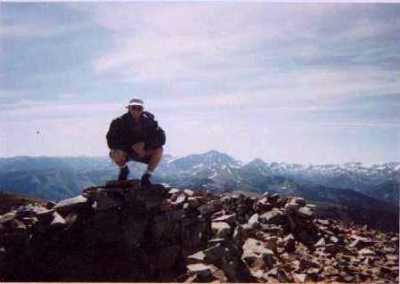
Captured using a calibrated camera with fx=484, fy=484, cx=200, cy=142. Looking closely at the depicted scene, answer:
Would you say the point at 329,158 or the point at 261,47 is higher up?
the point at 261,47

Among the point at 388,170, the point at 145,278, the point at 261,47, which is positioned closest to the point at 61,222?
the point at 145,278

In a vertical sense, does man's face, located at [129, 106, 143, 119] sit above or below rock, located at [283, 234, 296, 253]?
above

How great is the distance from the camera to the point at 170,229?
22.3 ft

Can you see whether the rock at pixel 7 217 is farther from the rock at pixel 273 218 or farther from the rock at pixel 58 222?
the rock at pixel 273 218

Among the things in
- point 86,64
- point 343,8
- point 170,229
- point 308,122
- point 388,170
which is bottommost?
point 170,229

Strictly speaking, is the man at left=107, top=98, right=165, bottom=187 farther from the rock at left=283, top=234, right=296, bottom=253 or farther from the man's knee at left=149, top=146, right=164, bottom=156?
the rock at left=283, top=234, right=296, bottom=253

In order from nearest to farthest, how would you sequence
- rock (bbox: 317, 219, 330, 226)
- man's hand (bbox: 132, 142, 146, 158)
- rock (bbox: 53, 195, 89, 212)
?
rock (bbox: 53, 195, 89, 212) → man's hand (bbox: 132, 142, 146, 158) → rock (bbox: 317, 219, 330, 226)

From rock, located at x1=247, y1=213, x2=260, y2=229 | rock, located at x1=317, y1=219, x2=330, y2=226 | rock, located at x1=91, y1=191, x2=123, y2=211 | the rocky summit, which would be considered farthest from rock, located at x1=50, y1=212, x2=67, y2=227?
rock, located at x1=317, y1=219, x2=330, y2=226

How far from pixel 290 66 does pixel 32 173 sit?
172 inches

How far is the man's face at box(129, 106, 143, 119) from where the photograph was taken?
691 cm

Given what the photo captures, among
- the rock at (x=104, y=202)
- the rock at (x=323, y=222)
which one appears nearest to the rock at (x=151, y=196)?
the rock at (x=104, y=202)

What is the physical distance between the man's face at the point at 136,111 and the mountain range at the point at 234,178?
0.69 metres

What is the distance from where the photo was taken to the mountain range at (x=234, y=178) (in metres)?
7.26

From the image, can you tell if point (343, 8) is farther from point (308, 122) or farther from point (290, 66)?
point (308, 122)
